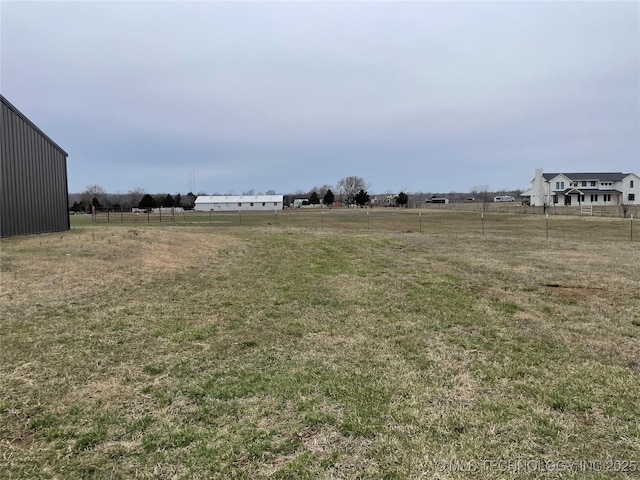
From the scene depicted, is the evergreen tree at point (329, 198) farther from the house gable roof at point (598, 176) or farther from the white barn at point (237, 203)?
the house gable roof at point (598, 176)

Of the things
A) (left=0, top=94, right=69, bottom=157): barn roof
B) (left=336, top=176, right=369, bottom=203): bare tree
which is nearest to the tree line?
(left=336, top=176, right=369, bottom=203): bare tree

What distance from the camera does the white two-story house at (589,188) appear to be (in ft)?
207

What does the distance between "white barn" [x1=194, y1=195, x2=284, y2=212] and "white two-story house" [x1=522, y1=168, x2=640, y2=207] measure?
5116 centimetres

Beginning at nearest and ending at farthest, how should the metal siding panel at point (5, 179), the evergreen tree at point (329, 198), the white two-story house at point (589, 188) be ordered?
the metal siding panel at point (5, 179), the white two-story house at point (589, 188), the evergreen tree at point (329, 198)

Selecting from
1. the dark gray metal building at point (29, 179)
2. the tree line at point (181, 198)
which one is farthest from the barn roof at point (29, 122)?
the tree line at point (181, 198)

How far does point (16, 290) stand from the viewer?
6.14 m

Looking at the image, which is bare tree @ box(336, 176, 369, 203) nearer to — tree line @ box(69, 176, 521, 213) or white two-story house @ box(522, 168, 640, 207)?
tree line @ box(69, 176, 521, 213)

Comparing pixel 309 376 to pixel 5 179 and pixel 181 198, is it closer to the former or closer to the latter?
pixel 5 179

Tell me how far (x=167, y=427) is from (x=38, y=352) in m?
2.21

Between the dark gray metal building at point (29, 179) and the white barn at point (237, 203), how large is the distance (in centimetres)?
7171

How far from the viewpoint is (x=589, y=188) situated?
64562 millimetres

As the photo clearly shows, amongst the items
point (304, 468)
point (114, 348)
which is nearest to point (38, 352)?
point (114, 348)

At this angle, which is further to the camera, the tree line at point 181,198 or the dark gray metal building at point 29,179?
the tree line at point 181,198

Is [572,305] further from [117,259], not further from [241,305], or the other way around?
[117,259]
